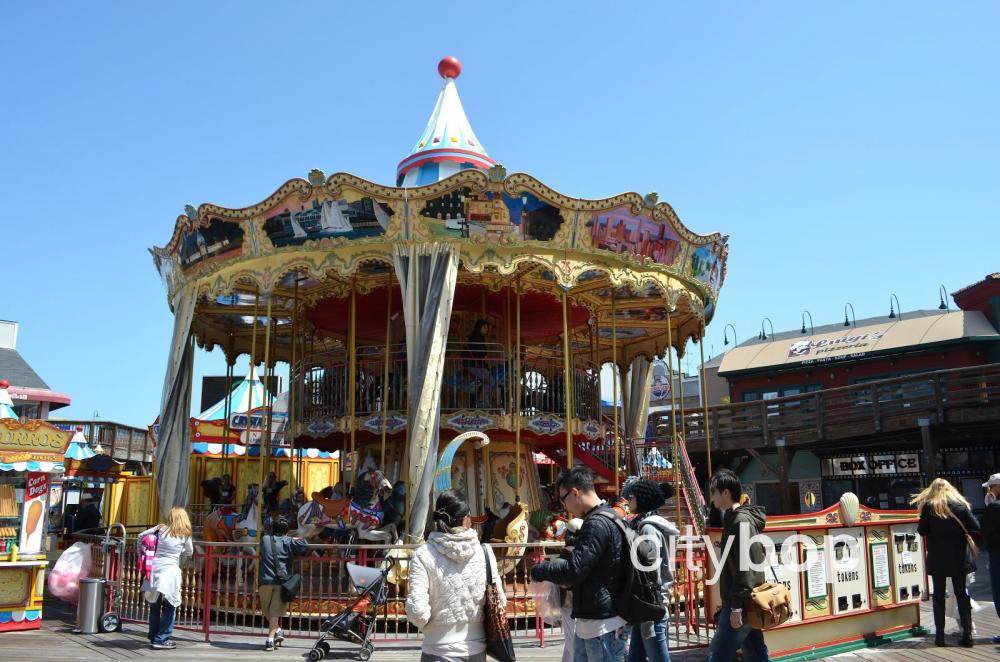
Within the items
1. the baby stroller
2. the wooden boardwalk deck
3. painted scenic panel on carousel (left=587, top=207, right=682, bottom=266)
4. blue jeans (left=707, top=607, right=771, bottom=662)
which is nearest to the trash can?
the wooden boardwalk deck

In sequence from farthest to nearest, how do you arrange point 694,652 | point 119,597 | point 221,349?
point 221,349
point 119,597
point 694,652

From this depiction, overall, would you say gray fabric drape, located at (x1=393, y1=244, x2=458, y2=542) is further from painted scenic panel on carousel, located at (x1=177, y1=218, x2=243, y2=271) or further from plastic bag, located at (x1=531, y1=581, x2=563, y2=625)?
plastic bag, located at (x1=531, y1=581, x2=563, y2=625)

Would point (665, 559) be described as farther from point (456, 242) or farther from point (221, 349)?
point (221, 349)

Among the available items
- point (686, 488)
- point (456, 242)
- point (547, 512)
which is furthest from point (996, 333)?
point (456, 242)

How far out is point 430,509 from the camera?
1144 centimetres

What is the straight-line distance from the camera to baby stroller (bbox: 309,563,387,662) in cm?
770

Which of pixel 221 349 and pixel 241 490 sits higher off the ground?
pixel 221 349

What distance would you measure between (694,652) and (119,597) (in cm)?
672

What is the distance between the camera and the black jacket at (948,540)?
24.6ft

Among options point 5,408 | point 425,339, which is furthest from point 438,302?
point 5,408

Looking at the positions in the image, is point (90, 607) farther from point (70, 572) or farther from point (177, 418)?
point (177, 418)

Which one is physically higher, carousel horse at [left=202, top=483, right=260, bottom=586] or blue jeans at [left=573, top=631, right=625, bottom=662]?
carousel horse at [left=202, top=483, right=260, bottom=586]

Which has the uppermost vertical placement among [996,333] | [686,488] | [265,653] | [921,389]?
[996,333]

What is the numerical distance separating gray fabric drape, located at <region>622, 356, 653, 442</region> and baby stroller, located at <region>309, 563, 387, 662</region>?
40.4ft
